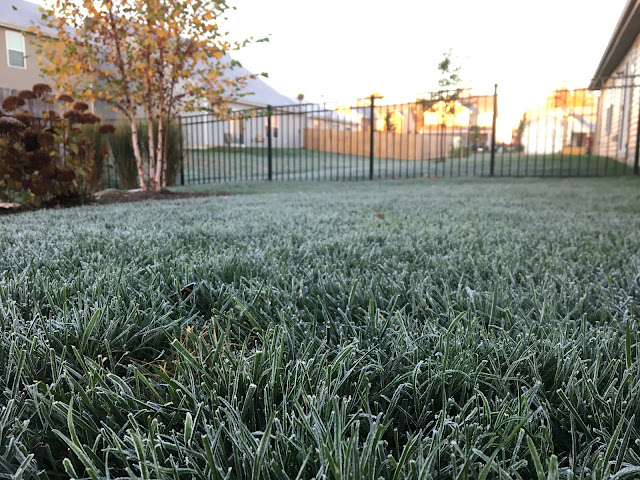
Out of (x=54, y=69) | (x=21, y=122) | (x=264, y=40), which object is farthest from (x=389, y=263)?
(x=54, y=69)

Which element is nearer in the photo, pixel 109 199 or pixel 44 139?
pixel 44 139

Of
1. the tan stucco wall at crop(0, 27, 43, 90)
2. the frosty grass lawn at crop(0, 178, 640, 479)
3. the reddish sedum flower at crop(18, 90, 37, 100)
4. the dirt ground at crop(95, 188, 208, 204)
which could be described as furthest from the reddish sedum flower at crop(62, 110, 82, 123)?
the tan stucco wall at crop(0, 27, 43, 90)

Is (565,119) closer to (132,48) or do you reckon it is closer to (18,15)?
(132,48)

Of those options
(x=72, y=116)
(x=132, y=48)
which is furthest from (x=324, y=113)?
(x=72, y=116)

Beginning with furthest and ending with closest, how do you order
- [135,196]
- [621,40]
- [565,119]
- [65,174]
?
[565,119] < [621,40] < [135,196] < [65,174]

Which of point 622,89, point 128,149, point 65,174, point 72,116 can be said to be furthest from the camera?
point 622,89

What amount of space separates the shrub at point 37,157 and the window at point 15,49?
1414cm

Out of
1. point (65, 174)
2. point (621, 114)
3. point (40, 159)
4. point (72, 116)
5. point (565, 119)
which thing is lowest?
point (65, 174)

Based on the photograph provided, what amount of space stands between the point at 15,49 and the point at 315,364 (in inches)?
762

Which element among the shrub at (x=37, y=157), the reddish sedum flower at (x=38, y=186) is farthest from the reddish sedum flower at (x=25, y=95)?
the reddish sedum flower at (x=38, y=186)

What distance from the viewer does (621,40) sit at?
10.8 meters

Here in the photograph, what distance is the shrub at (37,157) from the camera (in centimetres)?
381

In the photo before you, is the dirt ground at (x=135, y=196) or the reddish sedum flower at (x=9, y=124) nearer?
the reddish sedum flower at (x=9, y=124)

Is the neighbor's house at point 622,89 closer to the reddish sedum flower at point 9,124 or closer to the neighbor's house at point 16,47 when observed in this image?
the reddish sedum flower at point 9,124
